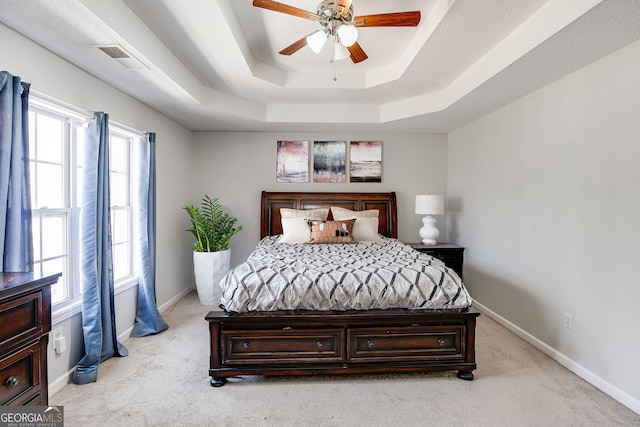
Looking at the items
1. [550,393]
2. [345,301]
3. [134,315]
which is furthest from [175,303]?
[550,393]

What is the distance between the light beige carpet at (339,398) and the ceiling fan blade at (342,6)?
2524 millimetres

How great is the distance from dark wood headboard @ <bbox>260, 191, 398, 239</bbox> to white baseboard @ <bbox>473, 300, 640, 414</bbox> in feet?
6.21

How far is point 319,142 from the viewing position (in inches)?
187

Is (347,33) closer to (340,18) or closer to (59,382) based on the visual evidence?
(340,18)

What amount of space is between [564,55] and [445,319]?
210 centimetres

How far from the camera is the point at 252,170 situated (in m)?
4.75

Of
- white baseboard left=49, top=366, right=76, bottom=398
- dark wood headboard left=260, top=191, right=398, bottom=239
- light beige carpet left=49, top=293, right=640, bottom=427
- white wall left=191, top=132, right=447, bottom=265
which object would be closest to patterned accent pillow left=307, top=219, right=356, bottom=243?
dark wood headboard left=260, top=191, right=398, bottom=239

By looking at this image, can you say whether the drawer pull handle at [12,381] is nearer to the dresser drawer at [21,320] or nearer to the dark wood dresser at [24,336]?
the dark wood dresser at [24,336]

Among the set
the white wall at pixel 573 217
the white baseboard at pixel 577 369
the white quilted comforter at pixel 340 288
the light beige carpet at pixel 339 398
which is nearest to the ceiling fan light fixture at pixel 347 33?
the white quilted comforter at pixel 340 288

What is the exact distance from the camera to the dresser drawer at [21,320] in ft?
4.25

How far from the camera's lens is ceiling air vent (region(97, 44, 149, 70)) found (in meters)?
2.15

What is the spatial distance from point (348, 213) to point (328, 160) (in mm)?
926

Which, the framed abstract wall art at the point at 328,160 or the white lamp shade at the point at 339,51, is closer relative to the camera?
the white lamp shade at the point at 339,51

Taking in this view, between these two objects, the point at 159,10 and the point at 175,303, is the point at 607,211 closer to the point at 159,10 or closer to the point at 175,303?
the point at 159,10
